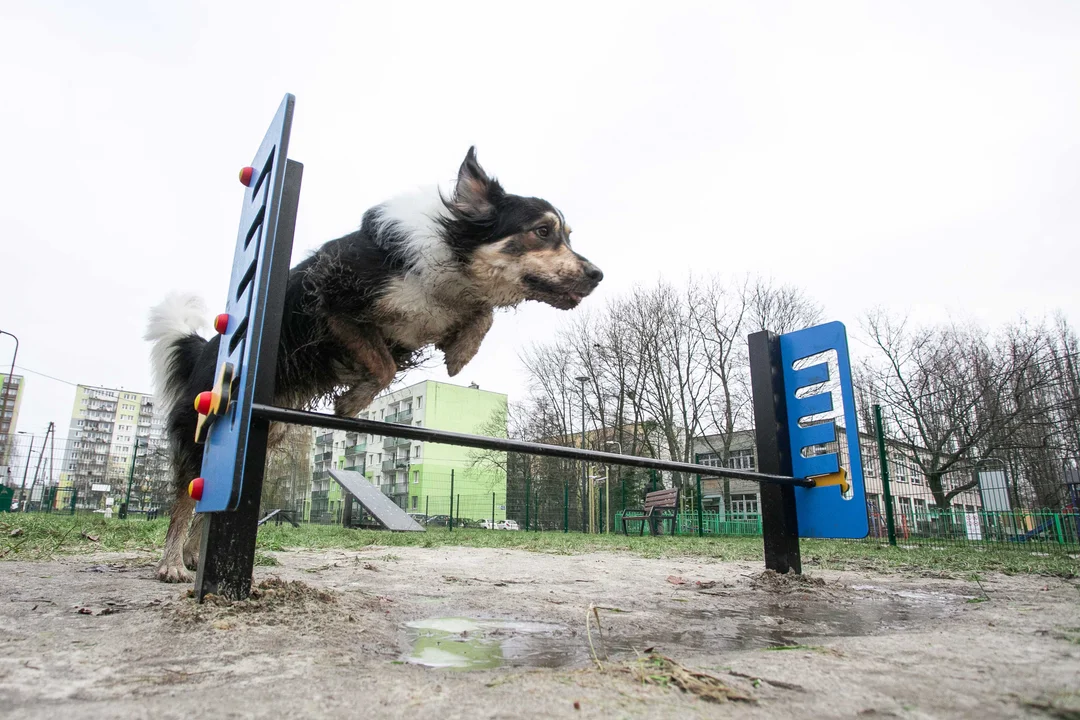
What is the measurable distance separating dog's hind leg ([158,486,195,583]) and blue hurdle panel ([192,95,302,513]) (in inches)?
47.2

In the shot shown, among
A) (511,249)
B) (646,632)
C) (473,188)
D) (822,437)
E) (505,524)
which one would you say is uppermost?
(473,188)

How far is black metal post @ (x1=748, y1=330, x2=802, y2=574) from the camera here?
4230mm

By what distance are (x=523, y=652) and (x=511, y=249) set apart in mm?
2019

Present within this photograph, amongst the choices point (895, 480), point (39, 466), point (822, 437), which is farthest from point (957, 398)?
point (39, 466)

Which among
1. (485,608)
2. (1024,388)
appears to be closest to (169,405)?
(485,608)

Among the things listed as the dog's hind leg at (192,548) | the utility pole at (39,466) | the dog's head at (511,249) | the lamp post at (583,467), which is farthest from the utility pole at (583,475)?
the utility pole at (39,466)

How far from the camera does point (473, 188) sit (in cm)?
339

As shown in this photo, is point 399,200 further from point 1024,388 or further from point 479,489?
point 479,489

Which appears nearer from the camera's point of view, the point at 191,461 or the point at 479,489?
the point at 191,461

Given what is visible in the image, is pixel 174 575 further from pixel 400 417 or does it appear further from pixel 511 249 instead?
pixel 400 417

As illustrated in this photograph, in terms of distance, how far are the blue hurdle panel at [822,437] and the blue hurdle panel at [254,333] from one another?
11.6 feet

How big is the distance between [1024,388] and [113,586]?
21.0m

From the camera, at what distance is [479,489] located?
156 ft

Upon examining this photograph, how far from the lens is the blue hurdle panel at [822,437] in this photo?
4047 millimetres
